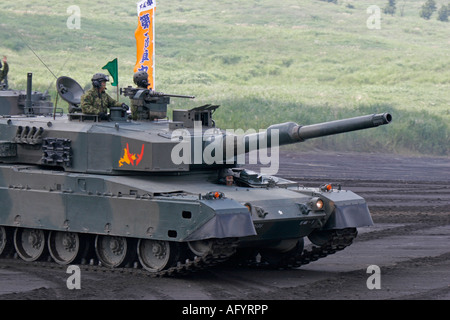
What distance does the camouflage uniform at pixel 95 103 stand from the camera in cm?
1994

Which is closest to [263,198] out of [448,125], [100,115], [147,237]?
[147,237]

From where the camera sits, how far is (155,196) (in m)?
18.0

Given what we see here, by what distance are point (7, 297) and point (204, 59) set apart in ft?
169

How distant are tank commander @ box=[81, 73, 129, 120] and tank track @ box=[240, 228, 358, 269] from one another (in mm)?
4027

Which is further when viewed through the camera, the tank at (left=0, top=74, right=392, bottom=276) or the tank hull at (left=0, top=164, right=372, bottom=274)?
the tank at (left=0, top=74, right=392, bottom=276)

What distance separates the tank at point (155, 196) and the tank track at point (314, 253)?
23 millimetres

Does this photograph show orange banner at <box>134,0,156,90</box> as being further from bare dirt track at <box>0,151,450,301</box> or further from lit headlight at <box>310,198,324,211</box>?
lit headlight at <box>310,198,324,211</box>

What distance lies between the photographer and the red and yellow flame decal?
734 inches

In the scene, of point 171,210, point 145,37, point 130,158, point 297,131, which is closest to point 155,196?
point 171,210

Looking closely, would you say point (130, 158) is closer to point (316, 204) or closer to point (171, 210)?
point (171, 210)

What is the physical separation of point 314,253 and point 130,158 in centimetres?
396

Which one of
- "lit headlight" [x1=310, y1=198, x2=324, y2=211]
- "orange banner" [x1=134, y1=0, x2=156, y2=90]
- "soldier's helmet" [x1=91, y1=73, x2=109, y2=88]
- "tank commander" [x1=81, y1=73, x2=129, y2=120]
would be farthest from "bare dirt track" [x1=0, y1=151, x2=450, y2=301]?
"orange banner" [x1=134, y1=0, x2=156, y2=90]
